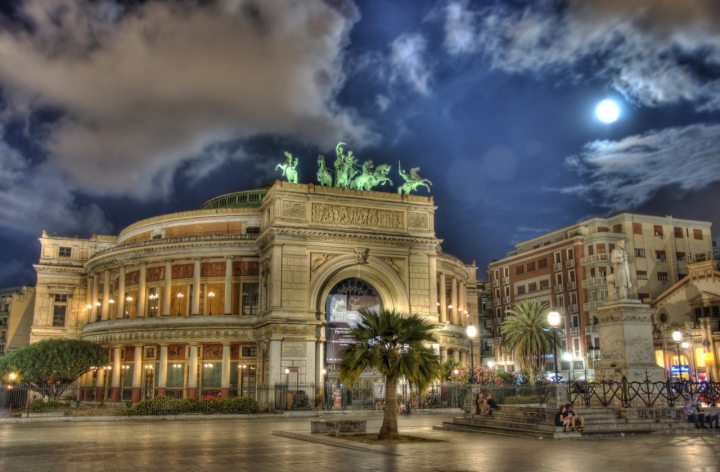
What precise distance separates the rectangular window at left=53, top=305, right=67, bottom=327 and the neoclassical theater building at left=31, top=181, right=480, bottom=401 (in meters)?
6.03

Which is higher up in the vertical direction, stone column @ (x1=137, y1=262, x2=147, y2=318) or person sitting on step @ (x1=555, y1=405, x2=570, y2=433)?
stone column @ (x1=137, y1=262, x2=147, y2=318)

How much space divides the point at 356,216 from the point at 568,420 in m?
34.1

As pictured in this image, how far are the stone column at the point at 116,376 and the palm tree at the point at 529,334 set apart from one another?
35573 mm

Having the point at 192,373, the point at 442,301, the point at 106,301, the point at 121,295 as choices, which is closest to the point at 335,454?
the point at 192,373

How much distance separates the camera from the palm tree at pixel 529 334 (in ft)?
190

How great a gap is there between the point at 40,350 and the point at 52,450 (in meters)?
35.7

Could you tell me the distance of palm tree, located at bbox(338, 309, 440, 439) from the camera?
2519 cm

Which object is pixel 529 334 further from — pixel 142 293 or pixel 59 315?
pixel 59 315

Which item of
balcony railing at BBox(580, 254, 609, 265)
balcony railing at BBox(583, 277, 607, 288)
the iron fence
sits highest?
balcony railing at BBox(580, 254, 609, 265)

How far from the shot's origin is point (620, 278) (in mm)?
26844

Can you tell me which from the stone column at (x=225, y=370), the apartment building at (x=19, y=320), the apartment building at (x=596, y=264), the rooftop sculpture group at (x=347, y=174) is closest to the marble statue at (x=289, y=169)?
the rooftop sculpture group at (x=347, y=174)

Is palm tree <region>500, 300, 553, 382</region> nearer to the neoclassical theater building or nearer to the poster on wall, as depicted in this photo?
Answer: the neoclassical theater building

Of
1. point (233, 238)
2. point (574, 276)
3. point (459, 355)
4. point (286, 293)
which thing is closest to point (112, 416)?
point (286, 293)

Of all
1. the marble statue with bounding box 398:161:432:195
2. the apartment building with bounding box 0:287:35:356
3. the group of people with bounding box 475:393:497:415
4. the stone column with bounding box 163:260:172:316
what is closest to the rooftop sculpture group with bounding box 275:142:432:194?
the marble statue with bounding box 398:161:432:195
